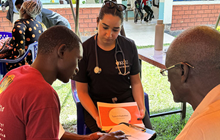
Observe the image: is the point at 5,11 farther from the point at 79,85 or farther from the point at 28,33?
the point at 79,85

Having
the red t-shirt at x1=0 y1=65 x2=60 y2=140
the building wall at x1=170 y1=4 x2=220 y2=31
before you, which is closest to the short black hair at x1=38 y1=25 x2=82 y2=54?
the red t-shirt at x1=0 y1=65 x2=60 y2=140

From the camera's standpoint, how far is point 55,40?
114cm

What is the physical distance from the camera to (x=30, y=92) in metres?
0.98

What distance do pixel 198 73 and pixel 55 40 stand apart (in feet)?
2.32

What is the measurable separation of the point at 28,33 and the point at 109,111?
2055mm

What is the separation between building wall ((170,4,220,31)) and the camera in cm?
821

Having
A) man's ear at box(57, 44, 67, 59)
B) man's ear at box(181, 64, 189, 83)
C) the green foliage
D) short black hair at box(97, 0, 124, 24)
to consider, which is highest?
short black hair at box(97, 0, 124, 24)

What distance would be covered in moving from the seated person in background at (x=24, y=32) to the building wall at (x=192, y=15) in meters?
6.13

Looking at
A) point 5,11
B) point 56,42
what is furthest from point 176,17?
point 56,42

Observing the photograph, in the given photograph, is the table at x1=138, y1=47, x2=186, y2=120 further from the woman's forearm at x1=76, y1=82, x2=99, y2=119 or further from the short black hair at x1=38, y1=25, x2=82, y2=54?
the short black hair at x1=38, y1=25, x2=82, y2=54

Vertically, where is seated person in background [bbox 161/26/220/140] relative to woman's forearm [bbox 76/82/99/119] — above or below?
above

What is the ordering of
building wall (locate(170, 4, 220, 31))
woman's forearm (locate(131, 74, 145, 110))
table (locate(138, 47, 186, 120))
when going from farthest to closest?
building wall (locate(170, 4, 220, 31)), table (locate(138, 47, 186, 120)), woman's forearm (locate(131, 74, 145, 110))

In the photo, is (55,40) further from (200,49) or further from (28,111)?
(200,49)

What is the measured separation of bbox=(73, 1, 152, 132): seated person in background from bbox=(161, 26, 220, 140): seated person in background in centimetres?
84
